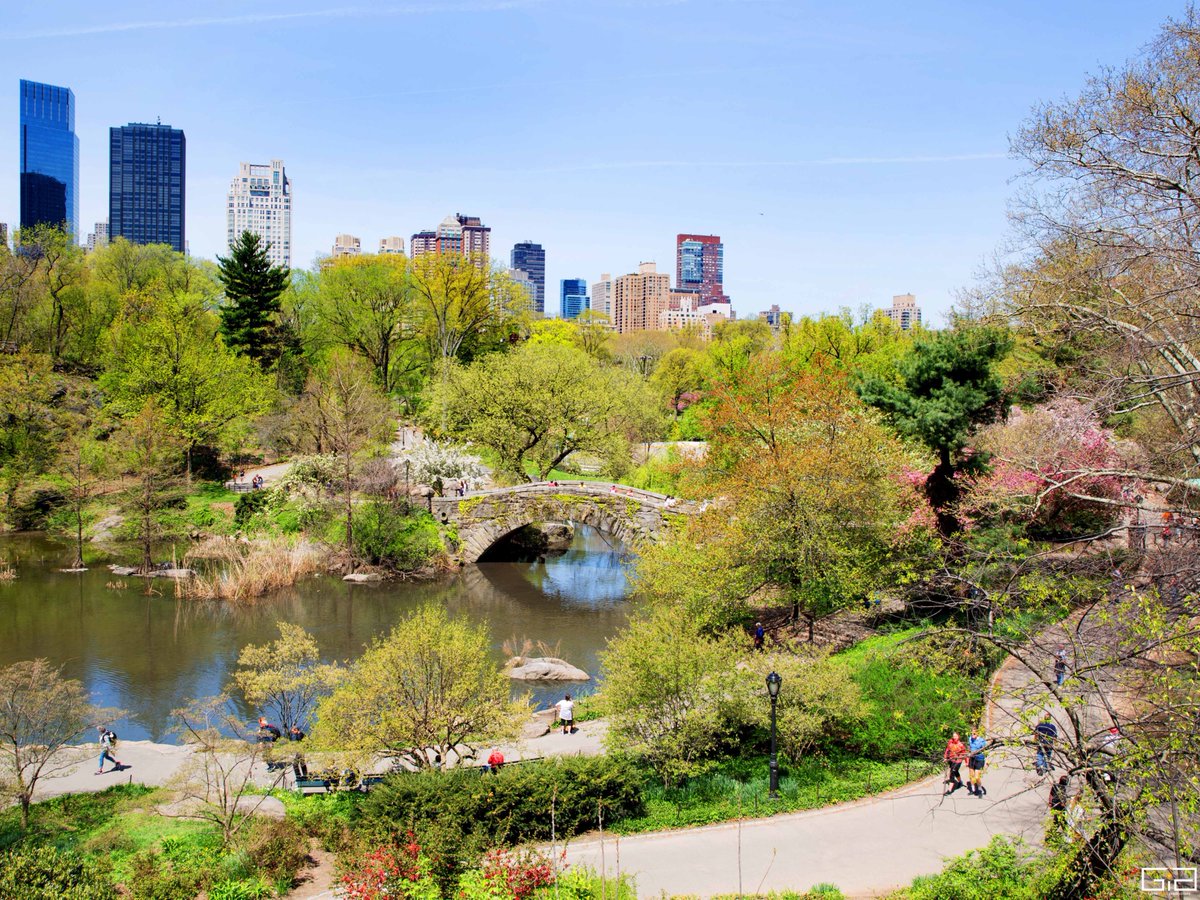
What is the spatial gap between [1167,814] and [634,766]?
274 inches

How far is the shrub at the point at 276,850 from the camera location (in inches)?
475

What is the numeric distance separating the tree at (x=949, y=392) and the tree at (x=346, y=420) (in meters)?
19.2

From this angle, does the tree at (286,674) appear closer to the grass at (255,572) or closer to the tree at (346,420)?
the grass at (255,572)

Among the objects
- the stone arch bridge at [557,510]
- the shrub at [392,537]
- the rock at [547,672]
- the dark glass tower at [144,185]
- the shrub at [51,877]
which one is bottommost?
the rock at [547,672]

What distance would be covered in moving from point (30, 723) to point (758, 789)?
36.1ft

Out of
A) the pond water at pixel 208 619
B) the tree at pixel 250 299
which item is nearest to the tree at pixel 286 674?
the pond water at pixel 208 619

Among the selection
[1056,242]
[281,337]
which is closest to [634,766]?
[1056,242]

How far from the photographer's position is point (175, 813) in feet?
46.8

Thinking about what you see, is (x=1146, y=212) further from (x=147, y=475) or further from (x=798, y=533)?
(x=147, y=475)

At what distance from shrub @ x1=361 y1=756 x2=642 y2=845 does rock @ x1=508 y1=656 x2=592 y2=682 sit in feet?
28.3

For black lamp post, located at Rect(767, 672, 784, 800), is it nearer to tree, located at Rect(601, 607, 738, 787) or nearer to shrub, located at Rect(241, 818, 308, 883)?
tree, located at Rect(601, 607, 738, 787)

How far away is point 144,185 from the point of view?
191 meters

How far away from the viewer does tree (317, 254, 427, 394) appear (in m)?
53.7

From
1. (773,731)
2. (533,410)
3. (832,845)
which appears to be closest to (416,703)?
(773,731)
